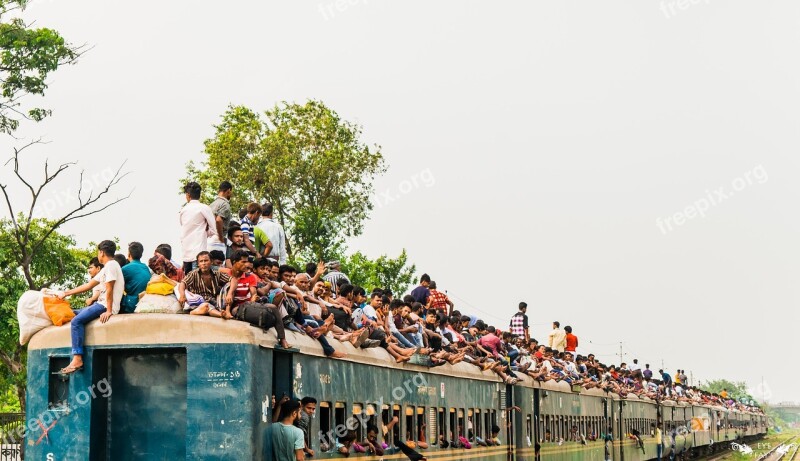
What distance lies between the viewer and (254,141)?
45812 mm

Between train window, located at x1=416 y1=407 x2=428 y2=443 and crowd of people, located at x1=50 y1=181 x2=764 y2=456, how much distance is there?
2.21ft

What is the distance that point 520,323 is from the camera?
2705cm

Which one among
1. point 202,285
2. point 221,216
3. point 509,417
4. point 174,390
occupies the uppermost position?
point 221,216

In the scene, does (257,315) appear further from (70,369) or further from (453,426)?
(453,426)

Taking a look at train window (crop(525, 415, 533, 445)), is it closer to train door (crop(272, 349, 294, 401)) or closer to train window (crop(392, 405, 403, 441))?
train window (crop(392, 405, 403, 441))

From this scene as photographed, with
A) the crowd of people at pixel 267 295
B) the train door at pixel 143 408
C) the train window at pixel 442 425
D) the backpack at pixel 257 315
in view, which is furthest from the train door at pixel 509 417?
the train door at pixel 143 408

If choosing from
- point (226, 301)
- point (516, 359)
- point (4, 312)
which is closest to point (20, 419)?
point (4, 312)

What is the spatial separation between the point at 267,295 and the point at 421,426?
4269mm

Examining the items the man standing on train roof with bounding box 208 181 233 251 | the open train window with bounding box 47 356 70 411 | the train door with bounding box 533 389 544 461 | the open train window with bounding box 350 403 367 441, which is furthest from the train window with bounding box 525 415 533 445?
the open train window with bounding box 47 356 70 411

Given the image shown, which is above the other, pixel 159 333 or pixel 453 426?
pixel 159 333

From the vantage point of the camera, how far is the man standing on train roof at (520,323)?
26892mm

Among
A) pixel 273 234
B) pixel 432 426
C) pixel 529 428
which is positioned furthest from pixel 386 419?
pixel 529 428

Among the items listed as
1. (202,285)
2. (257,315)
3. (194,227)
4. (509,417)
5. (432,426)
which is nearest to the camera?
(257,315)

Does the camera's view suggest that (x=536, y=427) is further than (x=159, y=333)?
Yes
